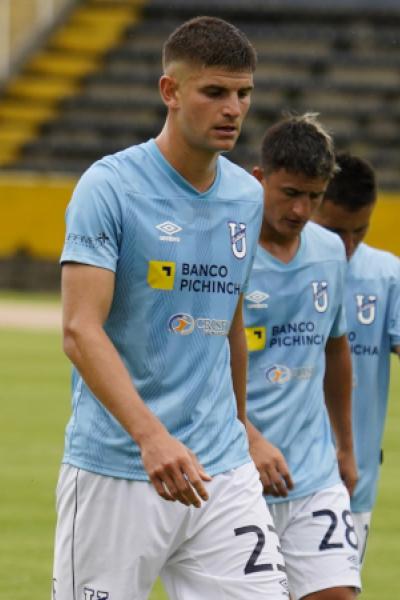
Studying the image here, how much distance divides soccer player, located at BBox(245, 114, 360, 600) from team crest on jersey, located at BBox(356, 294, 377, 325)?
55cm

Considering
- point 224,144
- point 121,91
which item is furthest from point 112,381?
point 121,91

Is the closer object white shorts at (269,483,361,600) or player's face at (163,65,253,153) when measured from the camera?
player's face at (163,65,253,153)

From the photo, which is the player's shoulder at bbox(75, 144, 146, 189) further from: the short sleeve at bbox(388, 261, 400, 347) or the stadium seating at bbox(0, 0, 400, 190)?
the stadium seating at bbox(0, 0, 400, 190)

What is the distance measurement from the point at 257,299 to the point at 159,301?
1.27 meters

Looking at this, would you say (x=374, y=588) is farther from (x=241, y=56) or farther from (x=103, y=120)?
(x=103, y=120)

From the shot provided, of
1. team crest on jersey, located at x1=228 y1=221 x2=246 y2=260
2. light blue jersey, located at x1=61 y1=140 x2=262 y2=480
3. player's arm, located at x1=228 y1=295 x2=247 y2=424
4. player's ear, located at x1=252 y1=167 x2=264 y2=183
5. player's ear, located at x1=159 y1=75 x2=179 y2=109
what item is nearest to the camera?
light blue jersey, located at x1=61 y1=140 x2=262 y2=480

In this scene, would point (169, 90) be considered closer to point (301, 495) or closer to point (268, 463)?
point (268, 463)

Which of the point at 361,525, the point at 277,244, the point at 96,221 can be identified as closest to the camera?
the point at 96,221

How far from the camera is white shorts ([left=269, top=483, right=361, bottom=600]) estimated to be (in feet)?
18.7

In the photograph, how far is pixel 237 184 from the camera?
491 centimetres

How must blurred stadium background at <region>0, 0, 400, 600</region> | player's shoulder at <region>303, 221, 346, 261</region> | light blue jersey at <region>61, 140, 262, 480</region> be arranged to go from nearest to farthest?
light blue jersey at <region>61, 140, 262, 480</region> → player's shoulder at <region>303, 221, 346, 261</region> → blurred stadium background at <region>0, 0, 400, 600</region>

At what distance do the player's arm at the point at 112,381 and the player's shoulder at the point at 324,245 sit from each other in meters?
1.66

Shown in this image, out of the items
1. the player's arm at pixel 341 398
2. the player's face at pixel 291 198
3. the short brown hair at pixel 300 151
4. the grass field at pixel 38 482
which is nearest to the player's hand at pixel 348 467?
the player's arm at pixel 341 398

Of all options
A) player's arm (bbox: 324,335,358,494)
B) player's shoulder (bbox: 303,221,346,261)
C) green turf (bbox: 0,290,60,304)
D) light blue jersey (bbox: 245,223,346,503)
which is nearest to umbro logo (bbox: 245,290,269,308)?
light blue jersey (bbox: 245,223,346,503)
